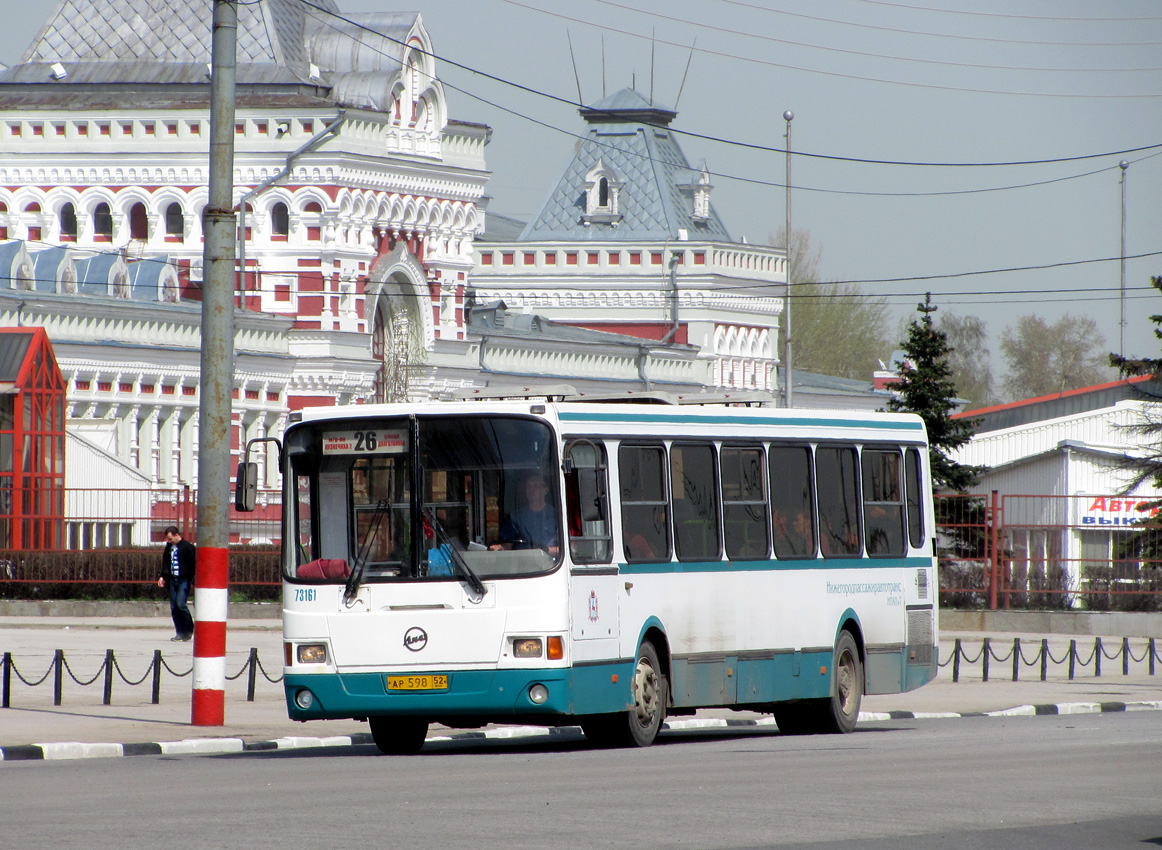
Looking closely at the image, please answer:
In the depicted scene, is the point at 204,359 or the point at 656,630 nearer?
the point at 656,630

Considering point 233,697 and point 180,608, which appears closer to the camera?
point 233,697

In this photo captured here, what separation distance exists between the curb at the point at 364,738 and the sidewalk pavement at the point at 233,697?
0.05ft

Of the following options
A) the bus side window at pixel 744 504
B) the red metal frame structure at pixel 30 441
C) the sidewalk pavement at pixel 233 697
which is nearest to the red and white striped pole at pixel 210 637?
the sidewalk pavement at pixel 233 697

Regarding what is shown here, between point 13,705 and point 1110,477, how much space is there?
1311 inches

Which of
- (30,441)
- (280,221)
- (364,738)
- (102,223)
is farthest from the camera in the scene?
(102,223)

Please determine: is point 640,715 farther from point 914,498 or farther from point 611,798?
point 914,498

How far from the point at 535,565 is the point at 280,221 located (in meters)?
51.3

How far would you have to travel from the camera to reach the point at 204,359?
60.3ft

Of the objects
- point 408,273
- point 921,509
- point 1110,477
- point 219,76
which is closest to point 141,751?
point 219,76

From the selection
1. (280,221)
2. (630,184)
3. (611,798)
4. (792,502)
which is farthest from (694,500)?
(630,184)

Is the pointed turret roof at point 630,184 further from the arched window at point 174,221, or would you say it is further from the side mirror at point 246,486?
the side mirror at point 246,486

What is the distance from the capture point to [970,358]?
127m

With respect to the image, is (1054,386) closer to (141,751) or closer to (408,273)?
(408,273)

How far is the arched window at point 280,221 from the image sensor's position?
6538 cm
